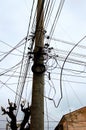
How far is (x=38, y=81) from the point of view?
8.58 m

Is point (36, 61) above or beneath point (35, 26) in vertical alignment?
beneath

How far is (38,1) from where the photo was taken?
31.4ft

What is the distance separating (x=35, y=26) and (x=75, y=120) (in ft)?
13.7

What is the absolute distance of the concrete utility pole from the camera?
8000 mm

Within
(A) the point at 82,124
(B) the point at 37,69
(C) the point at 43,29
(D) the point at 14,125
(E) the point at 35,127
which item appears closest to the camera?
(E) the point at 35,127

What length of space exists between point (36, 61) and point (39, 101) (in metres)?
1.37

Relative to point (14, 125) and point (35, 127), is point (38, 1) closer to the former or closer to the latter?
point (35, 127)

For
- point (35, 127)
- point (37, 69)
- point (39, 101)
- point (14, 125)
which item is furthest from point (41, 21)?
point (14, 125)

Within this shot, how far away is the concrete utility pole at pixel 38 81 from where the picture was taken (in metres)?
8.00

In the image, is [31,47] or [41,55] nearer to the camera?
[41,55]

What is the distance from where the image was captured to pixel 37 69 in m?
8.83

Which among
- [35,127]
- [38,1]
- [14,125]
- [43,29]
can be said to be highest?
[38,1]

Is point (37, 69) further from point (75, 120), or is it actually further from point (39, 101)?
point (75, 120)

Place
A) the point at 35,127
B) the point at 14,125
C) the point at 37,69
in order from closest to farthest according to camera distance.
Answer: the point at 35,127 < the point at 37,69 < the point at 14,125
